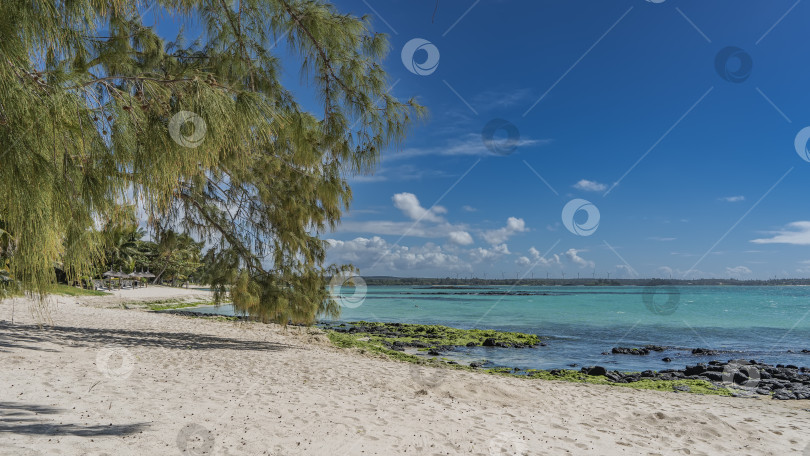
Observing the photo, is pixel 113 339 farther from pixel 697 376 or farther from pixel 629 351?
pixel 629 351

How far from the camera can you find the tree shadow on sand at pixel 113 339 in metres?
9.86

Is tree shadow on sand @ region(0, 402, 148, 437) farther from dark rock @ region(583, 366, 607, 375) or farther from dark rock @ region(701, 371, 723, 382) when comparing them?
dark rock @ region(701, 371, 723, 382)

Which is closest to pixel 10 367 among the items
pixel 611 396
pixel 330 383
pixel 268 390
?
pixel 268 390

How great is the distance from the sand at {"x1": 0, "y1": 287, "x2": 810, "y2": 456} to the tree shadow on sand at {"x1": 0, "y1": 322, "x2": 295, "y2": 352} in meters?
0.16

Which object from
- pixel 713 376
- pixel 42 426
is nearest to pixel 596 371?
pixel 713 376

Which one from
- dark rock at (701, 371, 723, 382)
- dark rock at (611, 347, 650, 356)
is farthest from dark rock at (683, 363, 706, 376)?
dark rock at (611, 347, 650, 356)

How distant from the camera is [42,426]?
4.51m

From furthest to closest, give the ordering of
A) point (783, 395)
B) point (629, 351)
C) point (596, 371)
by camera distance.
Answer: point (629, 351) < point (596, 371) < point (783, 395)

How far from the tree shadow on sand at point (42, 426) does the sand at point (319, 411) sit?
0.6 inches

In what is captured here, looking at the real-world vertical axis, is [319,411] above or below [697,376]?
below

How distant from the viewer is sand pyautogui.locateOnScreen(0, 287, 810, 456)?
4652mm

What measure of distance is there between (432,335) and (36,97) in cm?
2091

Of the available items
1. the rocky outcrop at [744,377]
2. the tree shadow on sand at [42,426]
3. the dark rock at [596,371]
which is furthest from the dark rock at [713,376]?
the tree shadow on sand at [42,426]

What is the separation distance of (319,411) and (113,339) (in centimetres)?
824
